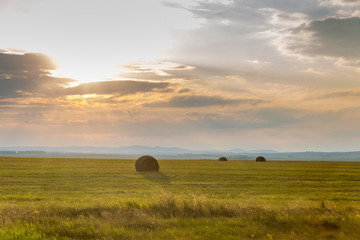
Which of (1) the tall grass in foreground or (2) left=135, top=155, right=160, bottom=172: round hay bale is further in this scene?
(2) left=135, top=155, right=160, bottom=172: round hay bale

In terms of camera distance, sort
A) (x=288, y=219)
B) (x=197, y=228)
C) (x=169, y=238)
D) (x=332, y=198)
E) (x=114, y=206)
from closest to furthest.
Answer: (x=169, y=238) → (x=197, y=228) → (x=288, y=219) → (x=114, y=206) → (x=332, y=198)

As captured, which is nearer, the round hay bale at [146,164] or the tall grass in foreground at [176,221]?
the tall grass in foreground at [176,221]

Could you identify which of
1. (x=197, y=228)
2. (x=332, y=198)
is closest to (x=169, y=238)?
(x=197, y=228)

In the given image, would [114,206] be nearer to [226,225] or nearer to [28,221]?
[28,221]

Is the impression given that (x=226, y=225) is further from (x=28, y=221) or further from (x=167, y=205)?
(x=28, y=221)

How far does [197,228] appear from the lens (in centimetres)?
1090

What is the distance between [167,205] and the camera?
510 inches

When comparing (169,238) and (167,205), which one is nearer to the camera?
(169,238)

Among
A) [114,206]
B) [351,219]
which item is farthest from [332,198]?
[114,206]

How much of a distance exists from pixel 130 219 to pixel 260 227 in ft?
14.5

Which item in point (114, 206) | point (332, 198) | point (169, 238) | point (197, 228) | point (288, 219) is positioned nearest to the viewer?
point (169, 238)

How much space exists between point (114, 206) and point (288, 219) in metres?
6.45

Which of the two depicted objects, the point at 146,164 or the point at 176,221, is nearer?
the point at 176,221

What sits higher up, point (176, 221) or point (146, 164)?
point (176, 221)
